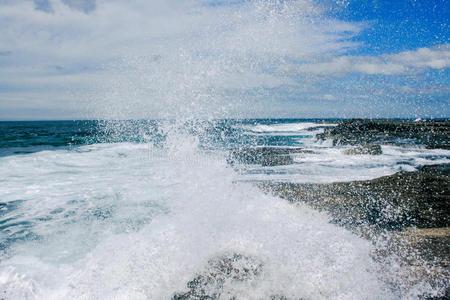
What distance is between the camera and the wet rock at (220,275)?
10.1 ft

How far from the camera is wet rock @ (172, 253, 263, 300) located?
10.1 ft

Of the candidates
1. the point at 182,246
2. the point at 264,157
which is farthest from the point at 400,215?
the point at 264,157

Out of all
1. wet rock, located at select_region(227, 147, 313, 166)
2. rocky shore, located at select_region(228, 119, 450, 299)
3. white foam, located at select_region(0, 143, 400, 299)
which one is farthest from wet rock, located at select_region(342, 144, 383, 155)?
white foam, located at select_region(0, 143, 400, 299)

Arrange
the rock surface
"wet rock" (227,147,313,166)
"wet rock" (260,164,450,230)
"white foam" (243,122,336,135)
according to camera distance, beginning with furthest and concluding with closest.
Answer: "white foam" (243,122,336,135), "wet rock" (227,147,313,166), "wet rock" (260,164,450,230), the rock surface

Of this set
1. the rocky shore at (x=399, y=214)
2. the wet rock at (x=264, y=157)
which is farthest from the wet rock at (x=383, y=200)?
the wet rock at (x=264, y=157)

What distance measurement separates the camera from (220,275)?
131 inches

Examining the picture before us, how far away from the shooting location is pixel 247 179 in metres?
8.69

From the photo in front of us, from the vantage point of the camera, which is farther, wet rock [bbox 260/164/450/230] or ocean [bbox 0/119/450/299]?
wet rock [bbox 260/164/450/230]

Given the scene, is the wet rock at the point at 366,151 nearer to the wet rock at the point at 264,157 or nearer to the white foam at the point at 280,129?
the wet rock at the point at 264,157

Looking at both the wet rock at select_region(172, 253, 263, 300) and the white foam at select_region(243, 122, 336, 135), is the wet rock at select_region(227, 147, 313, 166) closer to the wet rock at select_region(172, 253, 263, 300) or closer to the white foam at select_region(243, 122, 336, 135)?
the wet rock at select_region(172, 253, 263, 300)

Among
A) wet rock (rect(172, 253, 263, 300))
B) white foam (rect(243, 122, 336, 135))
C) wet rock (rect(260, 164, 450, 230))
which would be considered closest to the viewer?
wet rock (rect(172, 253, 263, 300))

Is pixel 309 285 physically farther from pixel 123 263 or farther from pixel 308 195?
pixel 308 195

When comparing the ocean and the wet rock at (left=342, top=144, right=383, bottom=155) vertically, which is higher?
the wet rock at (left=342, top=144, right=383, bottom=155)

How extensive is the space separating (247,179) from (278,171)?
1.66 m
